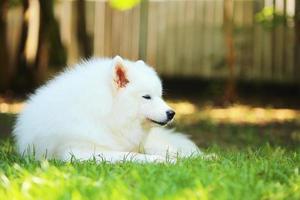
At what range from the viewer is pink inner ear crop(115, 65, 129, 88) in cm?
556

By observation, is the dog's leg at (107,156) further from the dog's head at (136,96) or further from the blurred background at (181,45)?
the blurred background at (181,45)

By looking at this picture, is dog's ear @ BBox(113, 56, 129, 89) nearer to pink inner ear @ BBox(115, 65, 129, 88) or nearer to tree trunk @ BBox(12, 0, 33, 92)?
pink inner ear @ BBox(115, 65, 129, 88)

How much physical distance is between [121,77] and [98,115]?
0.37 meters

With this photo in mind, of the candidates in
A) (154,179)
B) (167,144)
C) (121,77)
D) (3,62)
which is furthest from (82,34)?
(154,179)

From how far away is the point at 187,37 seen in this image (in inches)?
639

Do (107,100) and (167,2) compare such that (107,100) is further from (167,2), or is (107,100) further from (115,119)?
(167,2)

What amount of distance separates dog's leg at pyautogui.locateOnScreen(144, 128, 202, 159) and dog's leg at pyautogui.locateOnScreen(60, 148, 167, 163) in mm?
430

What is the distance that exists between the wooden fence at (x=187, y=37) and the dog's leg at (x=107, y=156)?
399 inches

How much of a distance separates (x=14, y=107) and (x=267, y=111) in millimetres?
4707

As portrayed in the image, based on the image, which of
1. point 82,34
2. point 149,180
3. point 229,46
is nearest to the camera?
point 149,180

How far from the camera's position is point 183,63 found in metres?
16.1

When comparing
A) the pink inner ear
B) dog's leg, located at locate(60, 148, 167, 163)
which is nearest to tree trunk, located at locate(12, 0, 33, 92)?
the pink inner ear

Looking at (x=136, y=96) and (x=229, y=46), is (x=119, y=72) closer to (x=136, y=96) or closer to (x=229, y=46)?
(x=136, y=96)

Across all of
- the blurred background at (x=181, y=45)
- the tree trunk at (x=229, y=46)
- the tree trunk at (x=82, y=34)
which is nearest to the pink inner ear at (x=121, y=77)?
the blurred background at (x=181, y=45)
